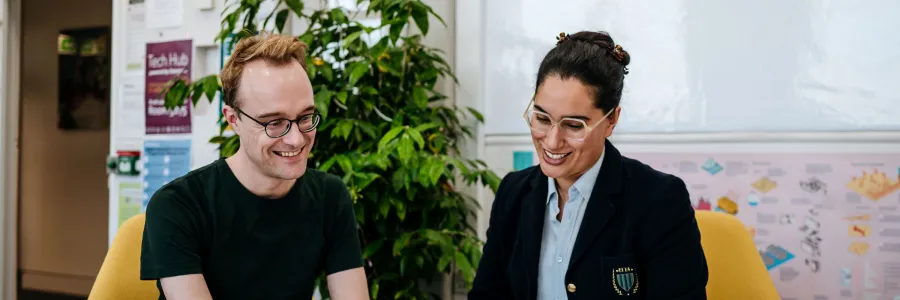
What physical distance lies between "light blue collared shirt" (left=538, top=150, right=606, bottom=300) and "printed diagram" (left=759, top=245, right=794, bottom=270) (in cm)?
100

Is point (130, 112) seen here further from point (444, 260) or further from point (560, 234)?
point (560, 234)

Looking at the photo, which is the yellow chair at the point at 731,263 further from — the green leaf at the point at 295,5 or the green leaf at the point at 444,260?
the green leaf at the point at 295,5

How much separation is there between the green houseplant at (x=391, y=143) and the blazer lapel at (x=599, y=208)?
0.75 m

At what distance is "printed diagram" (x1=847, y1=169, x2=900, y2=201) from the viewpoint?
6.91 feet

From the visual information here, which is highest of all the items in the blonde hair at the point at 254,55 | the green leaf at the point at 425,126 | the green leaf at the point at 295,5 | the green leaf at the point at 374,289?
the green leaf at the point at 295,5

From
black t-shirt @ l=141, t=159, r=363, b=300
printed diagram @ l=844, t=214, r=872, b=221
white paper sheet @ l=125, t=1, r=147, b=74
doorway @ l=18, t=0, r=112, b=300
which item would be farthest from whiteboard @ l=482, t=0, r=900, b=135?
doorway @ l=18, t=0, r=112, b=300

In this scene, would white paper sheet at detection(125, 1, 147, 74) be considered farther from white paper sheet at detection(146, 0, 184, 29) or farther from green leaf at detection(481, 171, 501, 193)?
green leaf at detection(481, 171, 501, 193)

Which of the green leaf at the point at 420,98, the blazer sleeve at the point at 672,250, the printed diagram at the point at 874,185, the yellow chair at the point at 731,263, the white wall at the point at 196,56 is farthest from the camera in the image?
the white wall at the point at 196,56

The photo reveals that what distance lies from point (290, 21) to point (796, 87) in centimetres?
172

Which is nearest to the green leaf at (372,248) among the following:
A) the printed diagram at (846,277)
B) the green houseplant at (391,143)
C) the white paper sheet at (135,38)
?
the green houseplant at (391,143)

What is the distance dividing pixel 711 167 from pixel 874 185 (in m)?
0.43

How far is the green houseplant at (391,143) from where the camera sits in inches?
89.2

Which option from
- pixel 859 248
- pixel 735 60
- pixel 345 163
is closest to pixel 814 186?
pixel 859 248

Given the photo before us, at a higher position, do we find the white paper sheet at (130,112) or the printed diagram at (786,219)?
the white paper sheet at (130,112)
